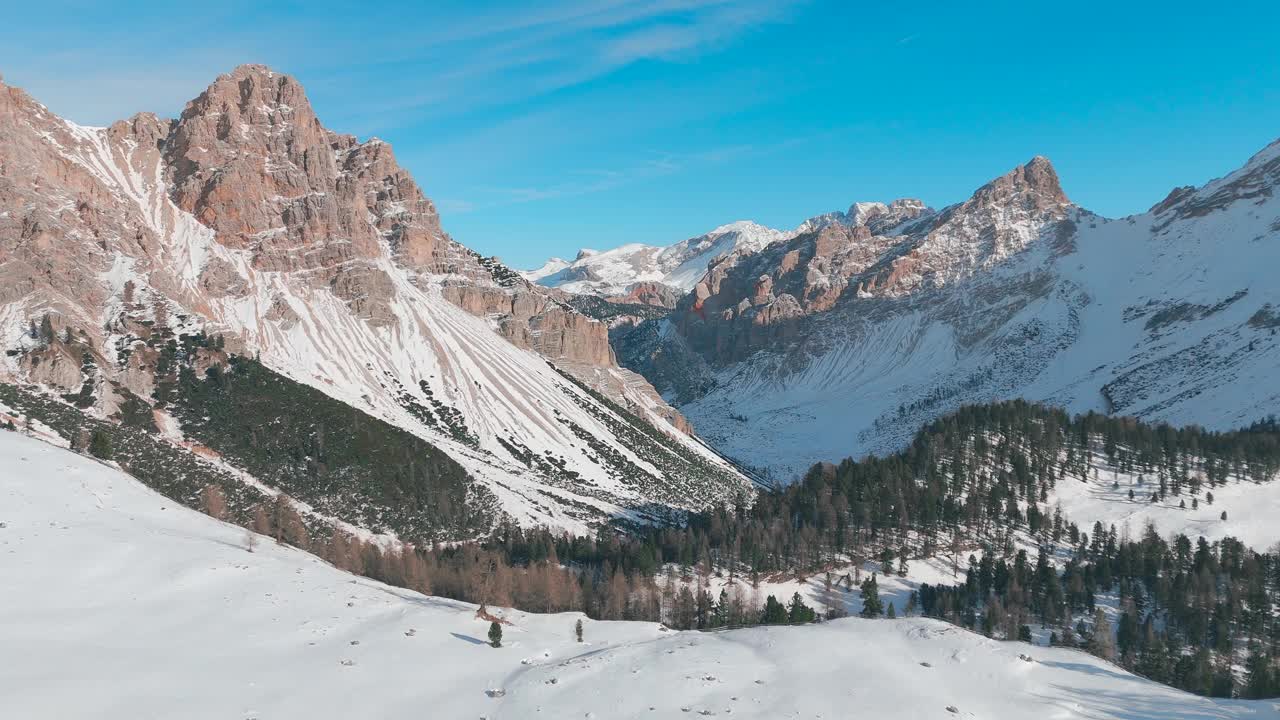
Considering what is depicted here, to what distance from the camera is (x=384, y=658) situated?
5369cm

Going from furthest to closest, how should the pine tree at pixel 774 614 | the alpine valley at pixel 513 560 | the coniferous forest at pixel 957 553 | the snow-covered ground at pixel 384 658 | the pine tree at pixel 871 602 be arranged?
the pine tree at pixel 871 602 < the coniferous forest at pixel 957 553 < the pine tree at pixel 774 614 < the alpine valley at pixel 513 560 < the snow-covered ground at pixel 384 658

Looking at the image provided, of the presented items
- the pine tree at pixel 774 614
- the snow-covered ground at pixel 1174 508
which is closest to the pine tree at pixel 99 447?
the pine tree at pixel 774 614

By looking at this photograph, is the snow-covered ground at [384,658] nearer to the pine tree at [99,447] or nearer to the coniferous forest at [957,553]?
the coniferous forest at [957,553]

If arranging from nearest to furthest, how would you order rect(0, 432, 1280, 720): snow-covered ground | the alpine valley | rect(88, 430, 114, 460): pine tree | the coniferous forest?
rect(0, 432, 1280, 720): snow-covered ground → the alpine valley → the coniferous forest → rect(88, 430, 114, 460): pine tree

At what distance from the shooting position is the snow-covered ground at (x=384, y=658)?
46.8m

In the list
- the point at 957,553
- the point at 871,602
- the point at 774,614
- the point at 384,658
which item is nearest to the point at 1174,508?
the point at 957,553

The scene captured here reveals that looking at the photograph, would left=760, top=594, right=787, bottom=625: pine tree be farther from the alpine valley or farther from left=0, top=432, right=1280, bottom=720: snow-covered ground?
left=0, top=432, right=1280, bottom=720: snow-covered ground

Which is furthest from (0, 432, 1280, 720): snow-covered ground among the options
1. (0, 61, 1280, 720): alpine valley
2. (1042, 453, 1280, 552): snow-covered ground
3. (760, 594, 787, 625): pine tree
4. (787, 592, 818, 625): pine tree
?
(1042, 453, 1280, 552): snow-covered ground

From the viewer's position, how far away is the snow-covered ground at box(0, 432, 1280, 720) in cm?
4678

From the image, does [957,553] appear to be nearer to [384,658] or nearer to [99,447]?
[384,658]

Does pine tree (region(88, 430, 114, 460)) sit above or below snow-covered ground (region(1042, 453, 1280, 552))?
below

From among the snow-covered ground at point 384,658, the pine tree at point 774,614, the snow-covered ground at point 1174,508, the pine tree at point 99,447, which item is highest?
the snow-covered ground at point 1174,508

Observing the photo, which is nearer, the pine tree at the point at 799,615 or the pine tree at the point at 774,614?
the pine tree at the point at 799,615

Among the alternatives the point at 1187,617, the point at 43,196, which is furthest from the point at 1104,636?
the point at 43,196
